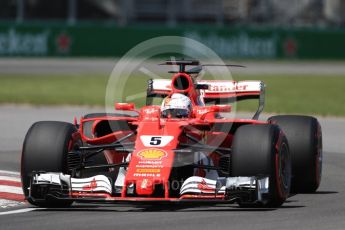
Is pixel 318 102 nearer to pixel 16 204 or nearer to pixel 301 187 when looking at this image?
pixel 301 187

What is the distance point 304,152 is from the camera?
46.8ft

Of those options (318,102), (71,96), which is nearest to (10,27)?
(71,96)

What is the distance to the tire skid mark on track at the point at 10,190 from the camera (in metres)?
13.3

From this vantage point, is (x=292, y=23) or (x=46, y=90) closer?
(x=46, y=90)

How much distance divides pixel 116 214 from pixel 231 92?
456 cm

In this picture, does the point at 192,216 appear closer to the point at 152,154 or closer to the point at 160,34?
the point at 152,154

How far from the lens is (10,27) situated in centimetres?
5603

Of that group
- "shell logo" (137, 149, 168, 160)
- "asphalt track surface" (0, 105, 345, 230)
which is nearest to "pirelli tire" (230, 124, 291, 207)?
"asphalt track surface" (0, 105, 345, 230)

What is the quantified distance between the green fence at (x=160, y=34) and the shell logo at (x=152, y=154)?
145 feet

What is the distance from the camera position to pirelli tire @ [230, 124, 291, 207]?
40.8 feet

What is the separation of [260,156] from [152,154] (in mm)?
1224

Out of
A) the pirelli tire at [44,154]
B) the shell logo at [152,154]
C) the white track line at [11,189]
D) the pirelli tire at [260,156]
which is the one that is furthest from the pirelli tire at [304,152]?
the white track line at [11,189]

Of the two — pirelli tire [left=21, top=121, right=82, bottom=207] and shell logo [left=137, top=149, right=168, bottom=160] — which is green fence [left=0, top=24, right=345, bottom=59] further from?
shell logo [left=137, top=149, right=168, bottom=160]

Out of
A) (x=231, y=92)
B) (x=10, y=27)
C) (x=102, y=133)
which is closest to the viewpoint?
(x=102, y=133)
